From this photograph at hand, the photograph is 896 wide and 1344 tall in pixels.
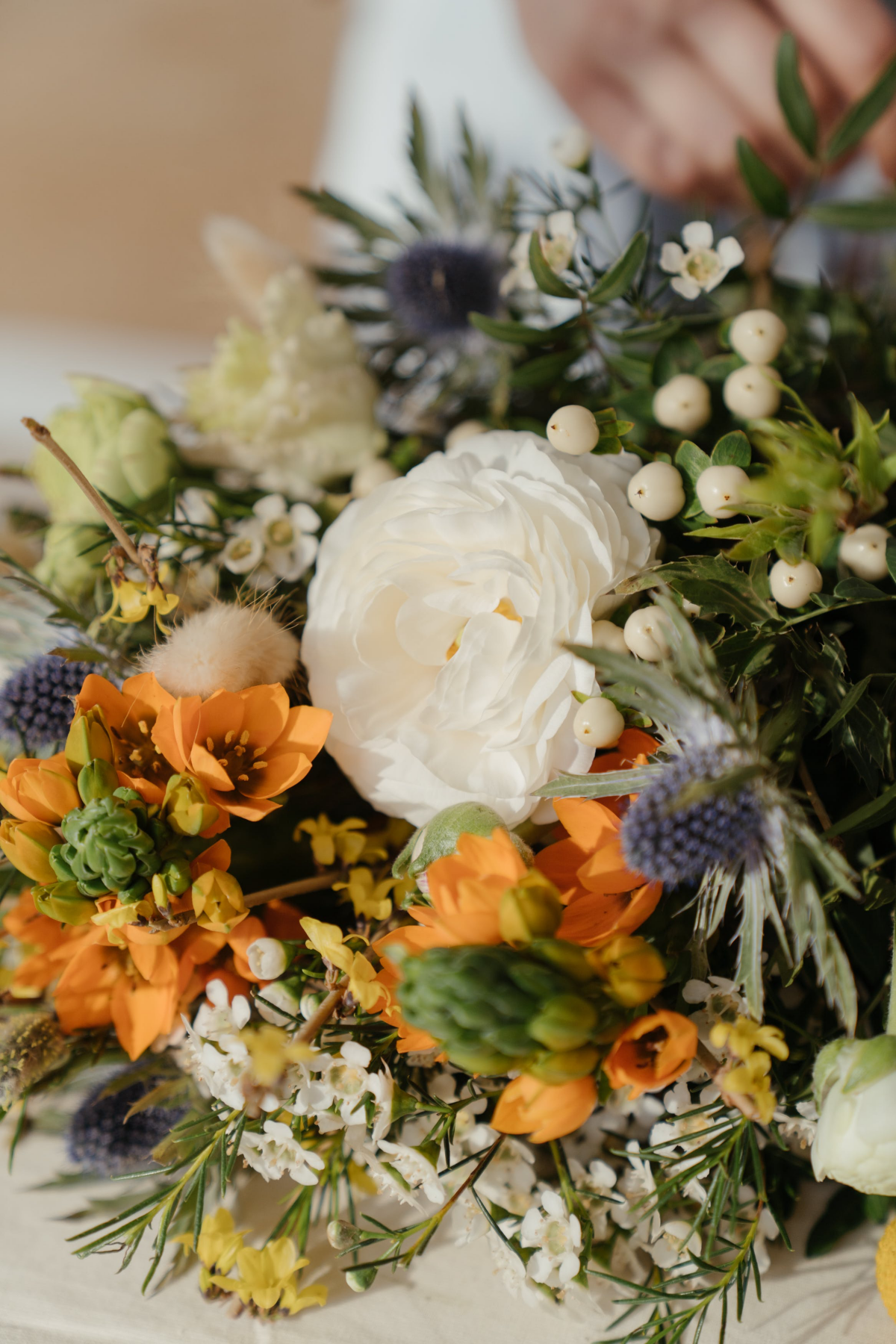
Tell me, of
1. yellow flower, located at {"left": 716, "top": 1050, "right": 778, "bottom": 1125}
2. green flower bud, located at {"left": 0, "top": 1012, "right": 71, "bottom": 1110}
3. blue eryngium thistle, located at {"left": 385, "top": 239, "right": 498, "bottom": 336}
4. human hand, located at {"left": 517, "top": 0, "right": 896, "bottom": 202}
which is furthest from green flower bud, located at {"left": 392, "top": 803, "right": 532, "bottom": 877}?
human hand, located at {"left": 517, "top": 0, "right": 896, "bottom": 202}

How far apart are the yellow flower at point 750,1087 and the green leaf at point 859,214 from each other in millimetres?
480

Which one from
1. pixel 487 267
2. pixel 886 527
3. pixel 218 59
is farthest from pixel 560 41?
pixel 218 59

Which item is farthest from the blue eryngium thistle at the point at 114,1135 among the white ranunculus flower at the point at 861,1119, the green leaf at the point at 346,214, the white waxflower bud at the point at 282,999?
the green leaf at the point at 346,214

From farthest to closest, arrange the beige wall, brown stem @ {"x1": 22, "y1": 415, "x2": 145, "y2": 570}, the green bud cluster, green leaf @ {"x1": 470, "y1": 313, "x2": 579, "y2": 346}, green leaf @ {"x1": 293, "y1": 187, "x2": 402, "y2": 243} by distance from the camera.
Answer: the beige wall → green leaf @ {"x1": 293, "y1": 187, "x2": 402, "y2": 243} → green leaf @ {"x1": 470, "y1": 313, "x2": 579, "y2": 346} → brown stem @ {"x1": 22, "y1": 415, "x2": 145, "y2": 570} → the green bud cluster

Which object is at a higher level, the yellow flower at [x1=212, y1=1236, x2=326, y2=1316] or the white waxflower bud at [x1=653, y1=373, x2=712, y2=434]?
the white waxflower bud at [x1=653, y1=373, x2=712, y2=434]

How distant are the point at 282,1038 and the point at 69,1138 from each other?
23cm

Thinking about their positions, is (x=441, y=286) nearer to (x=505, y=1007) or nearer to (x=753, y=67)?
(x=753, y=67)

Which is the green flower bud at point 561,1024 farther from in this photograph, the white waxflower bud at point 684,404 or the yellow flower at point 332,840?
the white waxflower bud at point 684,404

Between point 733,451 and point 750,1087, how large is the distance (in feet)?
0.90

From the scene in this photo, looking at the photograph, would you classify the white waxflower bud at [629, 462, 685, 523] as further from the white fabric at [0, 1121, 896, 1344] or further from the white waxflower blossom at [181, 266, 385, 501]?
the white fabric at [0, 1121, 896, 1344]

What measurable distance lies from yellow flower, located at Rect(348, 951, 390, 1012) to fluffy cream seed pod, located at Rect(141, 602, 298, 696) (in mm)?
140

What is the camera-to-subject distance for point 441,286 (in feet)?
1.85

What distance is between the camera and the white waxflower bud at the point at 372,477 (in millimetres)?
524

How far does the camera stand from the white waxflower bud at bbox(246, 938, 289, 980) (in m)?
0.38
